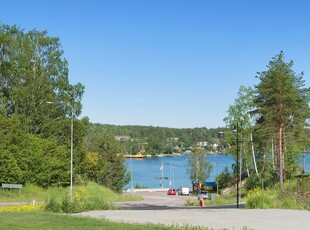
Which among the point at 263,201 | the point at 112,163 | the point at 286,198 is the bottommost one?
the point at 263,201

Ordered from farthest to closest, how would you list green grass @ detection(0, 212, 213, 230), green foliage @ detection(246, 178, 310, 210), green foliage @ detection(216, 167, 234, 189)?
green foliage @ detection(216, 167, 234, 189) → green foliage @ detection(246, 178, 310, 210) → green grass @ detection(0, 212, 213, 230)

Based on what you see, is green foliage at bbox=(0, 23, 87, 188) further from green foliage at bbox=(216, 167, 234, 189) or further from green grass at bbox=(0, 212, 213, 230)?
green foliage at bbox=(216, 167, 234, 189)

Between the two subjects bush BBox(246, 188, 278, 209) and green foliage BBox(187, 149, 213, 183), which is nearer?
bush BBox(246, 188, 278, 209)

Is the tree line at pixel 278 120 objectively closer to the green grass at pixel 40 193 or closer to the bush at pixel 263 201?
the bush at pixel 263 201

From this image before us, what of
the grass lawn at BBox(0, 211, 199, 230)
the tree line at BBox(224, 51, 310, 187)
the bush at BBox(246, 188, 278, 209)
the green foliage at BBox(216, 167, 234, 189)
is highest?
the tree line at BBox(224, 51, 310, 187)

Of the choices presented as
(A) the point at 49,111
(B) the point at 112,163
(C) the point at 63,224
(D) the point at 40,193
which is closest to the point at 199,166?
(B) the point at 112,163

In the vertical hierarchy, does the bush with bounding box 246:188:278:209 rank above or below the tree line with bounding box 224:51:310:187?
below

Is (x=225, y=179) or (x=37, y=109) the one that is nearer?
(x=37, y=109)

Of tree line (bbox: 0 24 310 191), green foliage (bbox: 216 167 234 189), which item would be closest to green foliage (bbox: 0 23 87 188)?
tree line (bbox: 0 24 310 191)

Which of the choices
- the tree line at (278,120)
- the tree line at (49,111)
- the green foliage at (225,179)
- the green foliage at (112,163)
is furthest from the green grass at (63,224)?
the green foliage at (225,179)

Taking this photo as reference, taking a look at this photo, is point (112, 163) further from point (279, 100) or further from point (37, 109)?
point (279, 100)

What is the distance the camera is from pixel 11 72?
163ft

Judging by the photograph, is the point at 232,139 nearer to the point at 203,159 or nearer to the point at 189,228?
the point at 203,159

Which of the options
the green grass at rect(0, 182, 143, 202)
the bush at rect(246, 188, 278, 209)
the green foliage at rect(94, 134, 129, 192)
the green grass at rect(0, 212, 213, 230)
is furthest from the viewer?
the green foliage at rect(94, 134, 129, 192)
